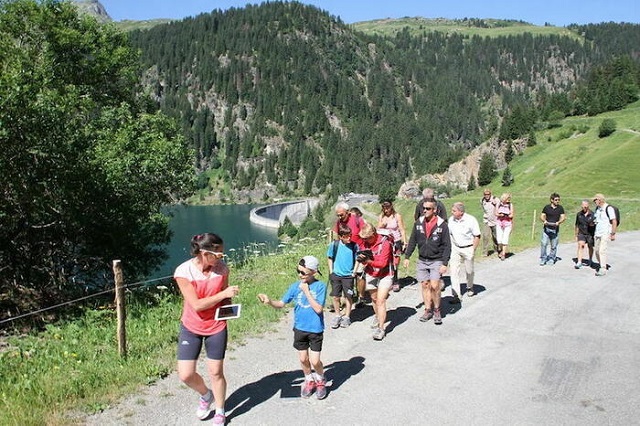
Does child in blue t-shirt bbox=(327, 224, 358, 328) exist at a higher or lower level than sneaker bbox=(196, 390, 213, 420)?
higher

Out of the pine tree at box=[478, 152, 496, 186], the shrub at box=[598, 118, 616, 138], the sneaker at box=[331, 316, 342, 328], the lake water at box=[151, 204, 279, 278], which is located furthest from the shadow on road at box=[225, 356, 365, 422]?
the lake water at box=[151, 204, 279, 278]

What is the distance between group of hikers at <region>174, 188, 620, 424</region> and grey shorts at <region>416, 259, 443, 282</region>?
0.06ft

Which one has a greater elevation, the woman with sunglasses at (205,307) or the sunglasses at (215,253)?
the sunglasses at (215,253)

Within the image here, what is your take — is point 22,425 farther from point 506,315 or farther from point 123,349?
point 506,315

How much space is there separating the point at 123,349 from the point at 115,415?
1811 mm

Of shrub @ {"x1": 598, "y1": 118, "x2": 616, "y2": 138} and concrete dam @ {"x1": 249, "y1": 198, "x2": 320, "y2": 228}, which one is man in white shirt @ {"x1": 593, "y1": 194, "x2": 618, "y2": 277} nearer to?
shrub @ {"x1": 598, "y1": 118, "x2": 616, "y2": 138}

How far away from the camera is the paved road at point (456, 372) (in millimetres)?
6234

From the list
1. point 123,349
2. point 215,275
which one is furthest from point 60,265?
point 215,275

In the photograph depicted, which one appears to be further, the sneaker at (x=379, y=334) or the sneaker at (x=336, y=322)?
the sneaker at (x=336, y=322)

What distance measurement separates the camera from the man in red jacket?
29.5ft

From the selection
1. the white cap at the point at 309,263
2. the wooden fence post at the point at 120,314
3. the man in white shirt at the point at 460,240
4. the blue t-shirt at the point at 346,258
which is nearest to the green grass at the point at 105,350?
the wooden fence post at the point at 120,314

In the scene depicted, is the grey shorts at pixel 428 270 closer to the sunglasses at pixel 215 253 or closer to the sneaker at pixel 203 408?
the sneaker at pixel 203 408

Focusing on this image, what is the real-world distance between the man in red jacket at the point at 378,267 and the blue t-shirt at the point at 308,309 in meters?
2.47

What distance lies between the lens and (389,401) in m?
6.58
